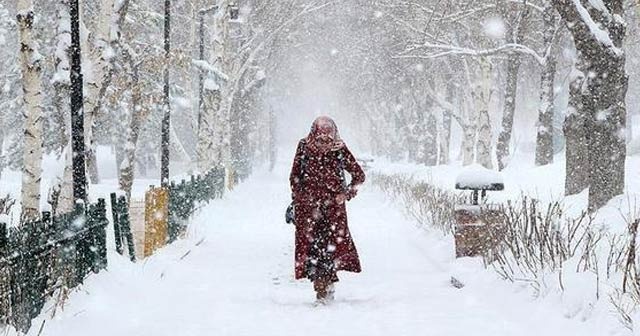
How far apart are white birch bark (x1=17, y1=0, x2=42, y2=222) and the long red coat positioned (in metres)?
4.74

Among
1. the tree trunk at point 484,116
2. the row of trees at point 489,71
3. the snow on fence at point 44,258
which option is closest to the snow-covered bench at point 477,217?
the row of trees at point 489,71

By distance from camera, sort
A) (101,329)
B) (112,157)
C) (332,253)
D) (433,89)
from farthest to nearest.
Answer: (112,157) < (433,89) < (332,253) < (101,329)

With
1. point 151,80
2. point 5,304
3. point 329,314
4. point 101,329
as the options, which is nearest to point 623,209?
point 329,314

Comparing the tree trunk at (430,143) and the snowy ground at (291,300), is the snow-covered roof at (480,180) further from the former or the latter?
the tree trunk at (430,143)

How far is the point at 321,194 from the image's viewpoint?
729 centimetres

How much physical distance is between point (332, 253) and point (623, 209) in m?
4.03

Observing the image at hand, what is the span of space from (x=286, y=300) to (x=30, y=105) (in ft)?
18.4

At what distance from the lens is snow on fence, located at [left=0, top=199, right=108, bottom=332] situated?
4930mm

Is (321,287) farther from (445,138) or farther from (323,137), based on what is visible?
(445,138)

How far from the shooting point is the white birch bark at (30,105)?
33.4 ft

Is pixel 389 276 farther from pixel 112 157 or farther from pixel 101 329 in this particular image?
pixel 112 157

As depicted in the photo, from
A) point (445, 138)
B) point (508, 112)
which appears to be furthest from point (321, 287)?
point (445, 138)

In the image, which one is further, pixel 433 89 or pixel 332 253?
pixel 433 89

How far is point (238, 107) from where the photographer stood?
34156 millimetres
